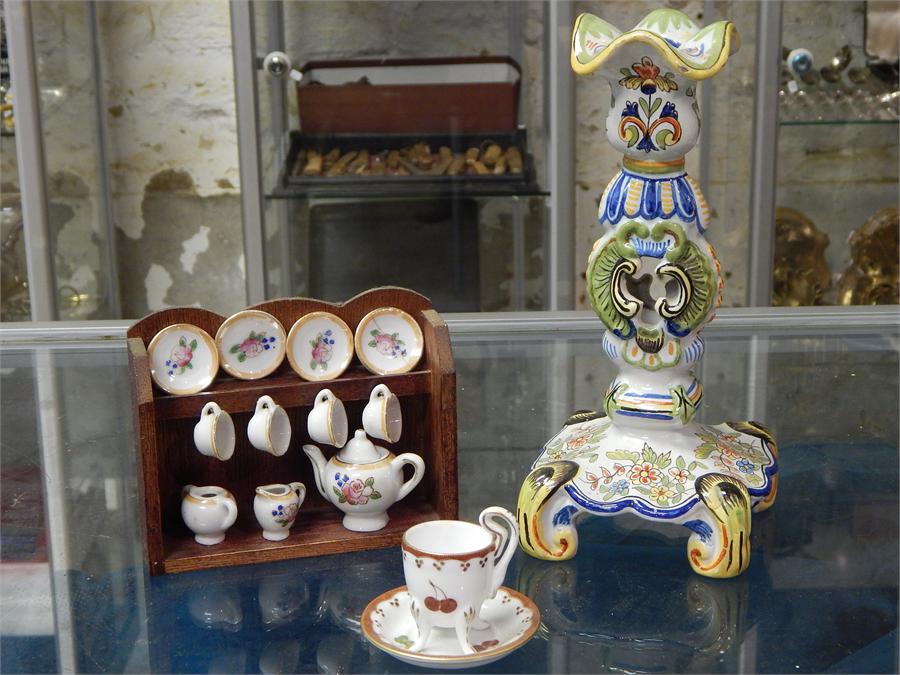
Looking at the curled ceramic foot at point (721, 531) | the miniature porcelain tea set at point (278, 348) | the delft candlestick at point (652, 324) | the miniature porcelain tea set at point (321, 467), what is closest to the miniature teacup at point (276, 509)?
the miniature porcelain tea set at point (321, 467)

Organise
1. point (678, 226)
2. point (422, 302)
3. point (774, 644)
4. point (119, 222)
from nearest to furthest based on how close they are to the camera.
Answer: point (774, 644) < point (678, 226) < point (422, 302) < point (119, 222)

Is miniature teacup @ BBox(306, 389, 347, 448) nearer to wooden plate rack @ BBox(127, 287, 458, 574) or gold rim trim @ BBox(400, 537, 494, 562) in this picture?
wooden plate rack @ BBox(127, 287, 458, 574)

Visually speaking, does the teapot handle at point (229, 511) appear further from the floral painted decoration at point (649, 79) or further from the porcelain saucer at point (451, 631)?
the floral painted decoration at point (649, 79)

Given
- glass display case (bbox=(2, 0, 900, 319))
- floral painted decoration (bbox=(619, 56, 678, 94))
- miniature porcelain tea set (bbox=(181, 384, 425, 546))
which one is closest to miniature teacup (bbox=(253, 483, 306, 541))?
miniature porcelain tea set (bbox=(181, 384, 425, 546))

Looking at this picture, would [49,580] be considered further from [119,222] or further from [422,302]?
[119,222]

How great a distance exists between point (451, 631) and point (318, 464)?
27 centimetres

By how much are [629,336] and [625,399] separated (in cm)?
6

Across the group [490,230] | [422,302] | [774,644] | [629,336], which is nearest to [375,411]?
[422,302]

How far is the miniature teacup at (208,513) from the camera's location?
103 centimetres

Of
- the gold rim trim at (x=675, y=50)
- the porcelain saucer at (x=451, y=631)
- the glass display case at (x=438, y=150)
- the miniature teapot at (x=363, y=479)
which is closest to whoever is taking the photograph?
the porcelain saucer at (x=451, y=631)

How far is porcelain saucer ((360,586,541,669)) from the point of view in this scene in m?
0.82

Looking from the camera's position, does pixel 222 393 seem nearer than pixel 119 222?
Yes

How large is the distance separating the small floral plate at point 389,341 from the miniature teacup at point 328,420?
0.06m

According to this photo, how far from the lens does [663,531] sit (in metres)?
1.08
